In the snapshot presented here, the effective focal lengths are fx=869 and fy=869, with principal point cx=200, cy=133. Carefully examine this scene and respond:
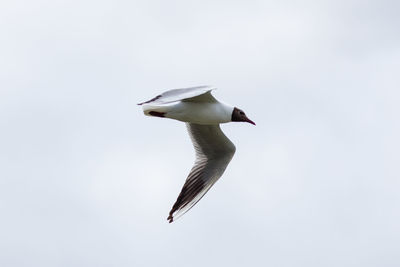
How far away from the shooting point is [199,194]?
1080 cm

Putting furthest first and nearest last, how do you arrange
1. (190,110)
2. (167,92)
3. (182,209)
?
(182,209) < (190,110) < (167,92)

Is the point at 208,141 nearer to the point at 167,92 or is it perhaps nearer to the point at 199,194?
the point at 199,194

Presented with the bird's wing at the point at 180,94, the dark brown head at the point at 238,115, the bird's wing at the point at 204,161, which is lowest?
the bird's wing at the point at 204,161

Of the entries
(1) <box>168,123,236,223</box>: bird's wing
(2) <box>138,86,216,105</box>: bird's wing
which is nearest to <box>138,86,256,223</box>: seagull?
(1) <box>168,123,236,223</box>: bird's wing

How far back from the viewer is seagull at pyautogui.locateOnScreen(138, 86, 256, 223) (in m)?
9.78

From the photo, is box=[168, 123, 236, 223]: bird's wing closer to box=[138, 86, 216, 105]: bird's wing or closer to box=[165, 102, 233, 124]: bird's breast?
box=[165, 102, 233, 124]: bird's breast

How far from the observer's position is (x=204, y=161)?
36.3 feet

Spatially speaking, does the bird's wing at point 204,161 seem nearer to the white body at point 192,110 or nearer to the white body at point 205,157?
the white body at point 205,157

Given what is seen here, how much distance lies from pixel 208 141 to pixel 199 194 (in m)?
0.68

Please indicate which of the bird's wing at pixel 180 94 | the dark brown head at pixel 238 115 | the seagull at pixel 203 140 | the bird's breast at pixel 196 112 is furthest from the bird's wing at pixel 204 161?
the bird's wing at pixel 180 94

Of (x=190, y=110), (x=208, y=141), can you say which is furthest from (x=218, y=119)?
(x=208, y=141)

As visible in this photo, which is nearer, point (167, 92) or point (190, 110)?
point (167, 92)

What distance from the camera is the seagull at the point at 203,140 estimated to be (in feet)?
32.1

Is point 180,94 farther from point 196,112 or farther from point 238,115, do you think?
point 238,115
